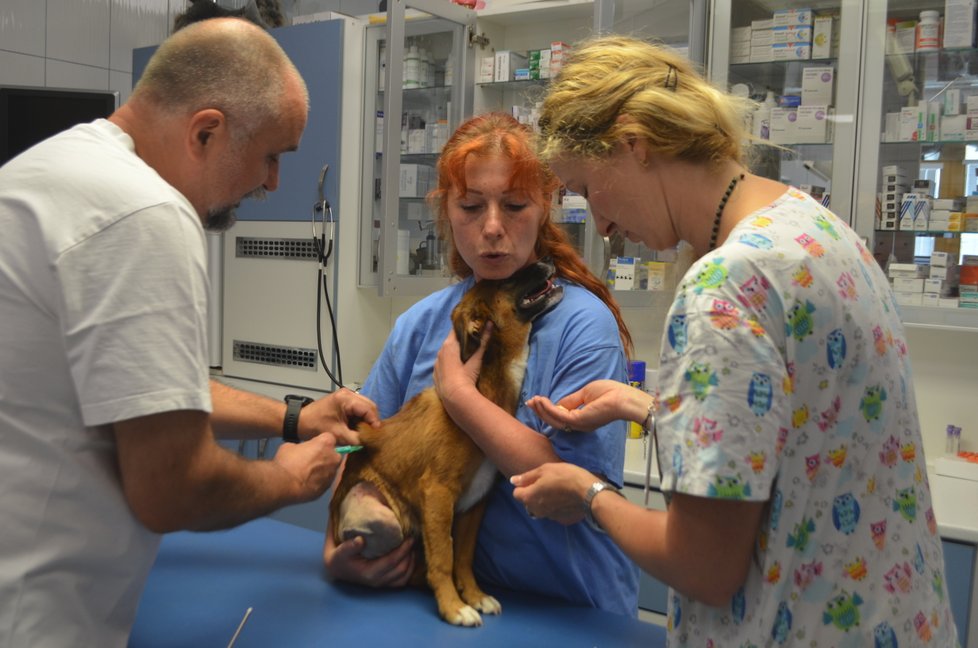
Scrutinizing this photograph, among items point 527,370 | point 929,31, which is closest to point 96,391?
point 527,370

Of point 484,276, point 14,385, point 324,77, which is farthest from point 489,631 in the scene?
point 324,77

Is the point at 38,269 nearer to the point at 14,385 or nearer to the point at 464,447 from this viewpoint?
the point at 14,385

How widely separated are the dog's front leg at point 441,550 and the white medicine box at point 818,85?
2.40 metres

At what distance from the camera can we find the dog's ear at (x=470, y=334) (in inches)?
62.5

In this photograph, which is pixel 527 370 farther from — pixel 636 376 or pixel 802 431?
pixel 636 376

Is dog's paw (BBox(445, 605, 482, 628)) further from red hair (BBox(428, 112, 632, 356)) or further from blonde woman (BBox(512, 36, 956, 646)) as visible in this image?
red hair (BBox(428, 112, 632, 356))

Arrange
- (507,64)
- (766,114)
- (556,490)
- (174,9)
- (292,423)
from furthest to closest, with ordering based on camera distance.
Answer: (174,9), (507,64), (766,114), (292,423), (556,490)

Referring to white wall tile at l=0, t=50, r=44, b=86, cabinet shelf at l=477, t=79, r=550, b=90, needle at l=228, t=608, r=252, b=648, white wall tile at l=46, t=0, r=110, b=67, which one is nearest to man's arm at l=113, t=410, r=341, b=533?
needle at l=228, t=608, r=252, b=648

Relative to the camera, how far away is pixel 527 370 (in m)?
1.60

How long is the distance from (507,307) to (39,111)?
2.62m

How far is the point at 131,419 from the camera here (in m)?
1.05

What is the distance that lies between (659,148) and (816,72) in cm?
239

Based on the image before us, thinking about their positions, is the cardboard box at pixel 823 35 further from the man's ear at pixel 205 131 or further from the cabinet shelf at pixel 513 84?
the man's ear at pixel 205 131

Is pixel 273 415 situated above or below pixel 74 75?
below
